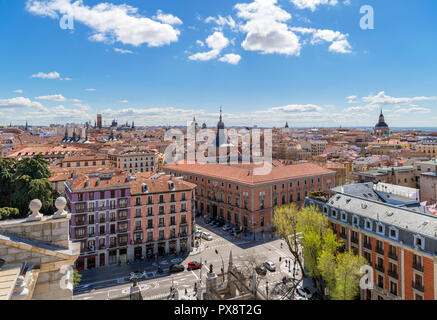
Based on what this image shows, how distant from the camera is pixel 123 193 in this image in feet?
127

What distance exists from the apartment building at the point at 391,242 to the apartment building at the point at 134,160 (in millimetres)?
68852

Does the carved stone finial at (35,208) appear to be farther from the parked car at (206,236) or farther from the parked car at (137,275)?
the parked car at (206,236)

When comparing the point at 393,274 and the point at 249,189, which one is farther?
the point at 249,189

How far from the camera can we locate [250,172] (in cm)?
5362

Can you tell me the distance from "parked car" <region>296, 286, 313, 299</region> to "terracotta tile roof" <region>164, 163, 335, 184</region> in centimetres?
2121

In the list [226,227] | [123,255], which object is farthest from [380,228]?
[123,255]

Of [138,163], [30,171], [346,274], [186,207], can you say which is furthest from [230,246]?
[138,163]

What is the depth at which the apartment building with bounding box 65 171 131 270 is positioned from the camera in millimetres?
36062

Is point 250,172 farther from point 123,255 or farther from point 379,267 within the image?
point 379,267

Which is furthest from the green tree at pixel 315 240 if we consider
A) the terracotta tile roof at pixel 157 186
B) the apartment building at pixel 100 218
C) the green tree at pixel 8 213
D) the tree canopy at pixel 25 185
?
the tree canopy at pixel 25 185

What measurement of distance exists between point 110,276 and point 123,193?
33.6ft

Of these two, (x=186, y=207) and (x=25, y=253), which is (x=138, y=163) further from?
(x=25, y=253)

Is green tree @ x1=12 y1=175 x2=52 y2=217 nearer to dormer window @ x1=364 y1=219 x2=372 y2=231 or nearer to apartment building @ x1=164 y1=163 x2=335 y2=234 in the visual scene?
apartment building @ x1=164 y1=163 x2=335 y2=234

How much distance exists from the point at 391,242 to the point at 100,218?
107 ft
